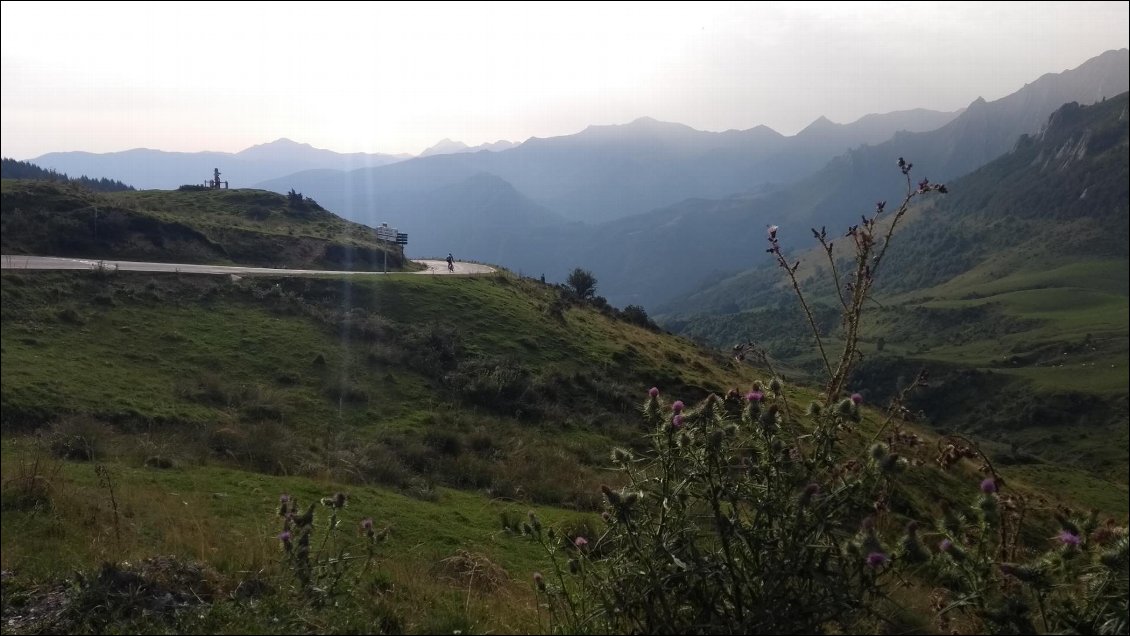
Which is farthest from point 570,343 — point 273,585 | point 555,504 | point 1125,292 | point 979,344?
point 1125,292

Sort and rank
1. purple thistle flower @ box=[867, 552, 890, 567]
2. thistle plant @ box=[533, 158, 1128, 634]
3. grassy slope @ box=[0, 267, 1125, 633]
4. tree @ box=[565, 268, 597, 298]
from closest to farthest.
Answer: purple thistle flower @ box=[867, 552, 890, 567]
thistle plant @ box=[533, 158, 1128, 634]
grassy slope @ box=[0, 267, 1125, 633]
tree @ box=[565, 268, 597, 298]

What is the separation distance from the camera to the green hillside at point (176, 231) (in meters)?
29.9

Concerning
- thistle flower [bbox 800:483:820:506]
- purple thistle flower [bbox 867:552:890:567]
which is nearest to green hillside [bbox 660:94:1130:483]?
thistle flower [bbox 800:483:820:506]

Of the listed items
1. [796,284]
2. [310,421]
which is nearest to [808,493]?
[796,284]

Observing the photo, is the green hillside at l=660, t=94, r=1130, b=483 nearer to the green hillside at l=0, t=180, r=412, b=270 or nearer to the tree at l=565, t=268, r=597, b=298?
the tree at l=565, t=268, r=597, b=298

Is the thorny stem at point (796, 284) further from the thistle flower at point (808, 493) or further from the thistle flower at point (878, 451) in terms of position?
the thistle flower at point (808, 493)

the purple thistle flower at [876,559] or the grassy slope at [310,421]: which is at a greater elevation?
the purple thistle flower at [876,559]

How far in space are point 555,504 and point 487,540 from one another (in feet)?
10.9

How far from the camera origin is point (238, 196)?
5525cm

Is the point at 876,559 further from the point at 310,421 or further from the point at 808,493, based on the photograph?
the point at 310,421

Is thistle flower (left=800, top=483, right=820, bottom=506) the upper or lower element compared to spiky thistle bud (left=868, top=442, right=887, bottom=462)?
lower

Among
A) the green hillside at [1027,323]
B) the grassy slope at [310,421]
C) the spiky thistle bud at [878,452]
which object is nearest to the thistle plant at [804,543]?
the spiky thistle bud at [878,452]

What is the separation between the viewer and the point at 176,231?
35.4 m

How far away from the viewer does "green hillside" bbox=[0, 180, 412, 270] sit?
29891 mm
